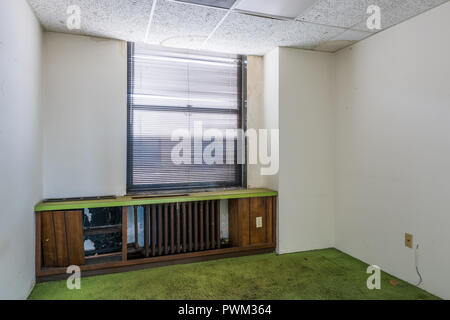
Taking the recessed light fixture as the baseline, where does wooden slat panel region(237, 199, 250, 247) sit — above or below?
below

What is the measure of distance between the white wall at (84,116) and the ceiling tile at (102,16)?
0.19 m

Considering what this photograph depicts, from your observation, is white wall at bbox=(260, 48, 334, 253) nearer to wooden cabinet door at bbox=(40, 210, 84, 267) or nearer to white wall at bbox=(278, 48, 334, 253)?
white wall at bbox=(278, 48, 334, 253)

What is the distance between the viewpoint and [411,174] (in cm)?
242

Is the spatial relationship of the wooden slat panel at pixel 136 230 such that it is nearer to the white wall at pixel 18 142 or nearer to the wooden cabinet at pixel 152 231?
the wooden cabinet at pixel 152 231

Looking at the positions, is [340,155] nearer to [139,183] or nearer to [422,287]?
[422,287]

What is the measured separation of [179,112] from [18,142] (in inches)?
65.4

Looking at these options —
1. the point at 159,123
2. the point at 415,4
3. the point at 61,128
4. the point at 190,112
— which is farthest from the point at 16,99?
the point at 415,4

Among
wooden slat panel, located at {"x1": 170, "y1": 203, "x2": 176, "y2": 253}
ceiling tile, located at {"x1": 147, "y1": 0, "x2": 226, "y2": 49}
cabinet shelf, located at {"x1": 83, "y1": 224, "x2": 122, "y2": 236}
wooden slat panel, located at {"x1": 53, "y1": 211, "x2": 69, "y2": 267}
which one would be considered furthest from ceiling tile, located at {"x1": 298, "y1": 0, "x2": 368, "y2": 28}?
wooden slat panel, located at {"x1": 53, "y1": 211, "x2": 69, "y2": 267}

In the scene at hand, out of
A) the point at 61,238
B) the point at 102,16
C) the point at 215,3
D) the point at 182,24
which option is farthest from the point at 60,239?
the point at 215,3

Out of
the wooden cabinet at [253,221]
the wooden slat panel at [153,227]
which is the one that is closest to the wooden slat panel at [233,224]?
the wooden cabinet at [253,221]

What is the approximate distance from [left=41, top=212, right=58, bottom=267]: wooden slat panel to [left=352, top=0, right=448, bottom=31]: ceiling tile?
338cm

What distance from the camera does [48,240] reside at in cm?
Result: 248

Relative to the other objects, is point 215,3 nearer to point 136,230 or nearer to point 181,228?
point 181,228

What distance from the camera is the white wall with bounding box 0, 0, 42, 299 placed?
170cm
